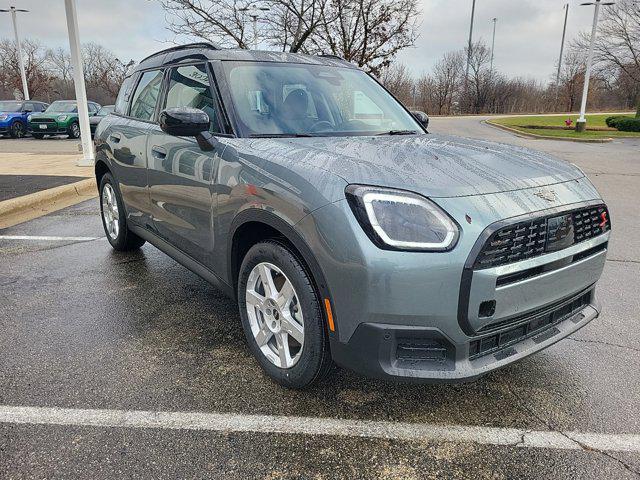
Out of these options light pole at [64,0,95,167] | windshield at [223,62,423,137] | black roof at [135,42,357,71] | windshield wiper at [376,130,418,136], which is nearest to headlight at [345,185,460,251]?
windshield at [223,62,423,137]

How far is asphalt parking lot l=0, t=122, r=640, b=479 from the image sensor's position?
2141 millimetres

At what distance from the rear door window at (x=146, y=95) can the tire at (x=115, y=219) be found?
2.61ft

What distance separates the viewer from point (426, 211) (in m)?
2.07

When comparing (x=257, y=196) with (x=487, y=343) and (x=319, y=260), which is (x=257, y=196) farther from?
(x=487, y=343)

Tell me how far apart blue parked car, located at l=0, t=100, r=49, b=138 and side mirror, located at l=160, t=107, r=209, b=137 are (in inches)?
928

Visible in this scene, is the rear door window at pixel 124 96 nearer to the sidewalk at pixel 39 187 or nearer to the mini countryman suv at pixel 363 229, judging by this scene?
the mini countryman suv at pixel 363 229

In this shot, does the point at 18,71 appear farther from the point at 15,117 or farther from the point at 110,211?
the point at 110,211

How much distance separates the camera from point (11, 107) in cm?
2267

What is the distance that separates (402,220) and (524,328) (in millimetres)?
829

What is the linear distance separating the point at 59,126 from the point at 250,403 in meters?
21.9

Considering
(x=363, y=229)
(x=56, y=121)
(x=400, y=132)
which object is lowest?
(x=363, y=229)

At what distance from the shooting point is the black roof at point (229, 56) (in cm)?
339

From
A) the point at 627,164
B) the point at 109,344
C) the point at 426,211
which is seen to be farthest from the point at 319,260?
the point at 627,164

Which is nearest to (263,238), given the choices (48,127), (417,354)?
(417,354)
